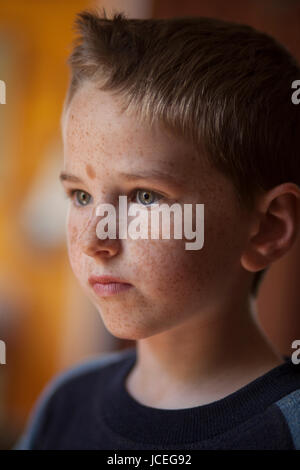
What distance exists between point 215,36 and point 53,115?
104cm

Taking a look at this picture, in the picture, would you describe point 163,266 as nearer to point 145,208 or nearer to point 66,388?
point 145,208

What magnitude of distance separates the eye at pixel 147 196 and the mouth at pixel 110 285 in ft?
0.27

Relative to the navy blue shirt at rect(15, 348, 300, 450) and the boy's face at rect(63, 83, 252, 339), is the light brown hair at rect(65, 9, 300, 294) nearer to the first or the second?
the boy's face at rect(63, 83, 252, 339)

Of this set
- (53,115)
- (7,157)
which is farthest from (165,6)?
(7,157)

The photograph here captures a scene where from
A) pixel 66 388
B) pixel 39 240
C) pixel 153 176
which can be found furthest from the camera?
pixel 39 240

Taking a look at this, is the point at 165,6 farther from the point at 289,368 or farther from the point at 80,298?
the point at 289,368

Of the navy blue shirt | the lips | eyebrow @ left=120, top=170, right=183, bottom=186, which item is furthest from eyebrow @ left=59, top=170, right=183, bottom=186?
the navy blue shirt

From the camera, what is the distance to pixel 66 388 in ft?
2.74

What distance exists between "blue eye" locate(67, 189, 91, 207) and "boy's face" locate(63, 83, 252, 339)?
2cm

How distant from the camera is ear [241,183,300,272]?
1.93 ft

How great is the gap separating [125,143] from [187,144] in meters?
0.06

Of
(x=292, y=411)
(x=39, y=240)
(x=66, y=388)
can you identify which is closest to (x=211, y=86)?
(x=292, y=411)

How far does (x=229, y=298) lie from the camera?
62 cm
